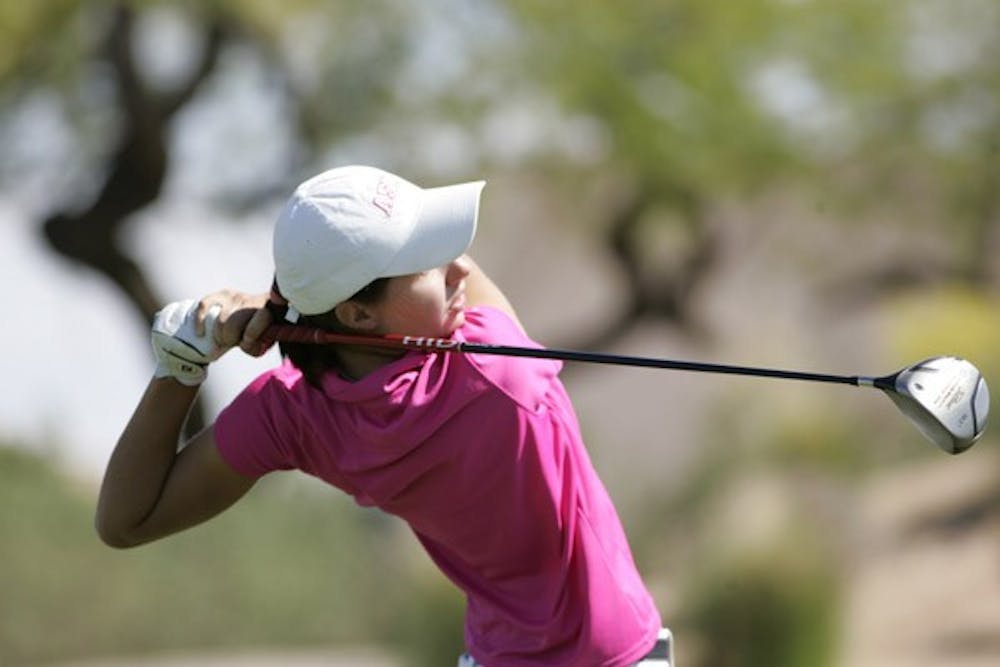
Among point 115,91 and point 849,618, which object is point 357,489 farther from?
point 115,91

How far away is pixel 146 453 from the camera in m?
2.73

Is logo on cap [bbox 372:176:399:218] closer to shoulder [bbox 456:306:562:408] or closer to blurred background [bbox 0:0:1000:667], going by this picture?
shoulder [bbox 456:306:562:408]

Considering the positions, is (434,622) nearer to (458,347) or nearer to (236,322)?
(236,322)

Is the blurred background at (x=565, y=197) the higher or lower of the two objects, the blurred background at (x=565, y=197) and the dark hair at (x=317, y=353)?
the higher

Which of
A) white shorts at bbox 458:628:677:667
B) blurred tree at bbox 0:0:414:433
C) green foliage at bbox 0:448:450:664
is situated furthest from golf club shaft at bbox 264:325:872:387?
green foliage at bbox 0:448:450:664

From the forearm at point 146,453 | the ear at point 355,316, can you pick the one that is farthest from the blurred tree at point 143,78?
the ear at point 355,316

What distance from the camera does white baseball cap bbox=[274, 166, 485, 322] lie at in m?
2.49

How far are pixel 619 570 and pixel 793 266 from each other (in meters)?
10.7

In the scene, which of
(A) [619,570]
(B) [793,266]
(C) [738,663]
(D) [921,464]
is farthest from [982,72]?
(A) [619,570]

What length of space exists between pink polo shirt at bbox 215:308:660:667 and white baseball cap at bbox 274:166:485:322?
130mm

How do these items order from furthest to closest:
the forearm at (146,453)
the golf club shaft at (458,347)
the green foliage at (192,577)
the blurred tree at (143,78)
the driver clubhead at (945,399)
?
the green foliage at (192,577), the blurred tree at (143,78), the forearm at (146,453), the driver clubhead at (945,399), the golf club shaft at (458,347)

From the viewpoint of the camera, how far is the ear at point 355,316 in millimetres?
2553

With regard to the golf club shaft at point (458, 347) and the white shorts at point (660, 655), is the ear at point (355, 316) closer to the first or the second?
the golf club shaft at point (458, 347)

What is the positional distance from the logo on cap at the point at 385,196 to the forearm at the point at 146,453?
1.38 feet
